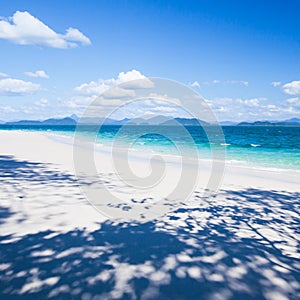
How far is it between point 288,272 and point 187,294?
2.11m

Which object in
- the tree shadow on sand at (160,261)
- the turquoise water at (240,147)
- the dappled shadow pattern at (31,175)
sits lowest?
the dappled shadow pattern at (31,175)

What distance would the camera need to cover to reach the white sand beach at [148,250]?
4094mm

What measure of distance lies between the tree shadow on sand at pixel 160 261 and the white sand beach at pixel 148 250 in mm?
17

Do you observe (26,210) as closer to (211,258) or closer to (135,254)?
(135,254)

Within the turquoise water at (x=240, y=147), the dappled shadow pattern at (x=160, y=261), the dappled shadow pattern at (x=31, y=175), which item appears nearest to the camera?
the dappled shadow pattern at (x=160, y=261)

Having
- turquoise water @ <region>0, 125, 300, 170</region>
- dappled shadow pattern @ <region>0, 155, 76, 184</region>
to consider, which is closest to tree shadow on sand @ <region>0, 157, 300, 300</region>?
dappled shadow pattern @ <region>0, 155, 76, 184</region>

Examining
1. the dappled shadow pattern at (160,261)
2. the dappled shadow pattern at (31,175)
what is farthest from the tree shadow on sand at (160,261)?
the dappled shadow pattern at (31,175)

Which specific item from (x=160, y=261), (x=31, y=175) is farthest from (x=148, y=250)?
(x=31, y=175)

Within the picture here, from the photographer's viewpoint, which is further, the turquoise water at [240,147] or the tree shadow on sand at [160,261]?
the turquoise water at [240,147]

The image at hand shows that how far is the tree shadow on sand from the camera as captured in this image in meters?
4.00

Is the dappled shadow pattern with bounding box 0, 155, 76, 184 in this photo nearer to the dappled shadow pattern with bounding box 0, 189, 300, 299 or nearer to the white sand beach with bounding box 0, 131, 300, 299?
the white sand beach with bounding box 0, 131, 300, 299

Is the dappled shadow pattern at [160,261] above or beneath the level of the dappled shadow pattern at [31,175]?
above

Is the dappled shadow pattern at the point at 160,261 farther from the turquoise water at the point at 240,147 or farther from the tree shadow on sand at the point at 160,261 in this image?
the turquoise water at the point at 240,147

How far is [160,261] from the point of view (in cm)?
492
